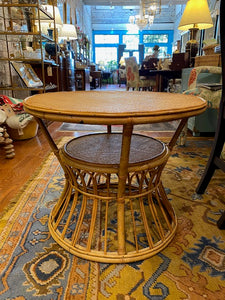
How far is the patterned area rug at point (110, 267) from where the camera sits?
762mm

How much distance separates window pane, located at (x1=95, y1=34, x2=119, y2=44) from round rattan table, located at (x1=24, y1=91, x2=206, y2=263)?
43.4 ft

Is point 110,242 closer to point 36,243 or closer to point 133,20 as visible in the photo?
point 36,243

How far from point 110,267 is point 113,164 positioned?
0.38m

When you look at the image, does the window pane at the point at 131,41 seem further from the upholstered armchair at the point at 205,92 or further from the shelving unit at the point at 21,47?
the upholstered armchair at the point at 205,92

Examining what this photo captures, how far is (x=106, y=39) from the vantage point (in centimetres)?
1306

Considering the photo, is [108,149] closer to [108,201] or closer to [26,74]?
[108,201]

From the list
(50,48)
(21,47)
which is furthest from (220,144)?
(50,48)

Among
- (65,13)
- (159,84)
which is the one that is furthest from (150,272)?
(65,13)

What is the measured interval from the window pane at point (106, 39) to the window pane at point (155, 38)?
161cm

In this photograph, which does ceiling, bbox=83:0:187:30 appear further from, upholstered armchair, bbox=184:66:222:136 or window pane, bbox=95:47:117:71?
upholstered armchair, bbox=184:66:222:136

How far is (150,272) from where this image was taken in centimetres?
84

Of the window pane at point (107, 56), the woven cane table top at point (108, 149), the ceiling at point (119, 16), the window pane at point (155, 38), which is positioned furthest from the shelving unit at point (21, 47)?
the window pane at point (155, 38)

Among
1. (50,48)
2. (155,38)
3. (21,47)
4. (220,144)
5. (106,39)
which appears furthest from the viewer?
(106,39)

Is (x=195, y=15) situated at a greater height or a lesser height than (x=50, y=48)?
greater
